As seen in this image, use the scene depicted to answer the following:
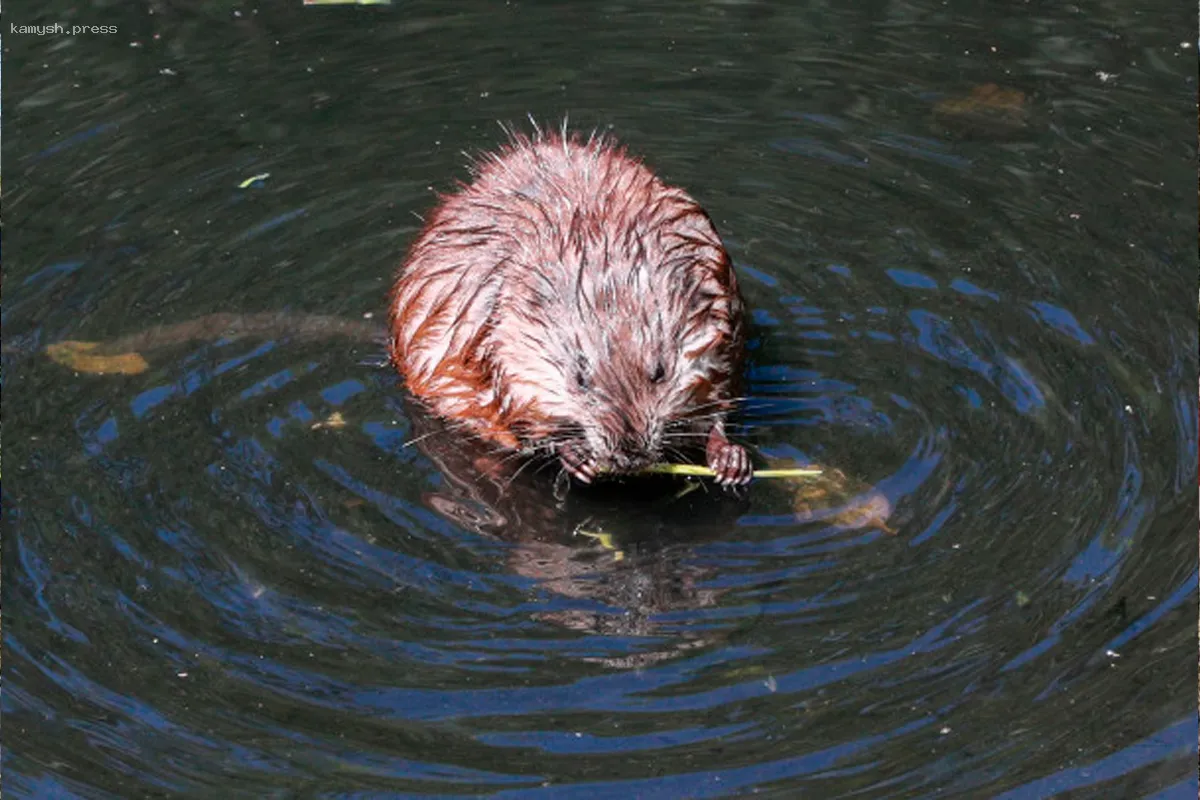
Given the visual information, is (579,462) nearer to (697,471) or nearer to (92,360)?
(697,471)

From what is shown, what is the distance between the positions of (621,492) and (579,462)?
283 millimetres

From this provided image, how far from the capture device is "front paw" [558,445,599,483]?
6047mm

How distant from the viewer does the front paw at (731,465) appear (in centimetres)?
611

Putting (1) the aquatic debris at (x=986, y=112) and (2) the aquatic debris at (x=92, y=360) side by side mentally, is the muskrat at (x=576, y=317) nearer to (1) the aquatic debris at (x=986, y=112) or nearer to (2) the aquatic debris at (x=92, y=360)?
(2) the aquatic debris at (x=92, y=360)

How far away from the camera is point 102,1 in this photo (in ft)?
31.9

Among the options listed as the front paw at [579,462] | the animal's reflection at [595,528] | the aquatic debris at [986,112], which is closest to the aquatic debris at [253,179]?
the animal's reflection at [595,528]

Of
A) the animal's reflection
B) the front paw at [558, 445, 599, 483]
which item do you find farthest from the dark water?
the front paw at [558, 445, 599, 483]

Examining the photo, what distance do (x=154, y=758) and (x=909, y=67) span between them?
530 centimetres

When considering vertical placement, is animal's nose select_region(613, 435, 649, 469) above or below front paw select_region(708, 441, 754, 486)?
above

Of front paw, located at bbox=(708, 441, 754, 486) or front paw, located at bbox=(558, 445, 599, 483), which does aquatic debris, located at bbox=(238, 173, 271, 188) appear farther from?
front paw, located at bbox=(708, 441, 754, 486)

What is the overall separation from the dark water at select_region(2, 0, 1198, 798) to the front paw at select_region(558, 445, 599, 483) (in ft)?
0.64

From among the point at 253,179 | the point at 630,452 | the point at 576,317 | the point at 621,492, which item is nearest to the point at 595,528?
the point at 621,492

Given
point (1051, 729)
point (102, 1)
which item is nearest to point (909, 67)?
point (102, 1)

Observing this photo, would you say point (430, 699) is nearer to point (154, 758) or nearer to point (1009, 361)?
point (154, 758)
